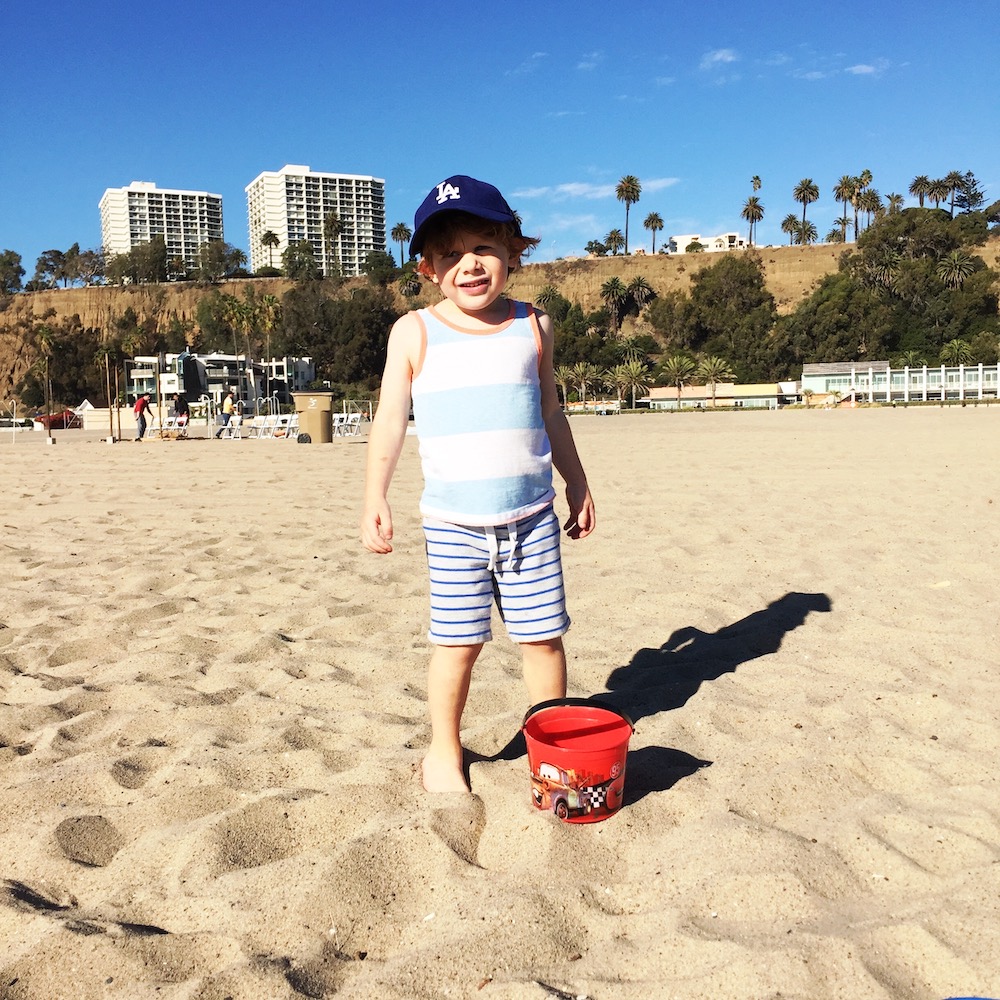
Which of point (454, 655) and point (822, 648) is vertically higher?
point (454, 655)

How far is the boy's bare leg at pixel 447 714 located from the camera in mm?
2520

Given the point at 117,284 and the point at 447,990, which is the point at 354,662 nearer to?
the point at 447,990

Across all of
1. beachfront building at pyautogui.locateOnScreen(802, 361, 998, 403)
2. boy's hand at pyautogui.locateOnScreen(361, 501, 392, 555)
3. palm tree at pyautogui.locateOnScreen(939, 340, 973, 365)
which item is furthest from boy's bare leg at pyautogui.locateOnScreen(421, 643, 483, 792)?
palm tree at pyautogui.locateOnScreen(939, 340, 973, 365)

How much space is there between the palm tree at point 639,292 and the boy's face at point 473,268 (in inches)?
3787

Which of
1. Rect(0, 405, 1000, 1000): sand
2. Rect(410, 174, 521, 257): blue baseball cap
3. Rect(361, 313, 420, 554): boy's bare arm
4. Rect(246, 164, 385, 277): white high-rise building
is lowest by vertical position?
Rect(0, 405, 1000, 1000): sand

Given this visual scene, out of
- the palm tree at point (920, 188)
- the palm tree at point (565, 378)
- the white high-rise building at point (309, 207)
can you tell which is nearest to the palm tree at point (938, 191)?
the palm tree at point (920, 188)

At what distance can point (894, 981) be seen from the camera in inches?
65.8

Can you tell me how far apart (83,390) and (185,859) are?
99.0 meters

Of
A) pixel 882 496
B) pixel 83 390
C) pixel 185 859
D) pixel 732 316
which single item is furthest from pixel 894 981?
pixel 83 390

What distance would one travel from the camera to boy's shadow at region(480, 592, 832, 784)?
8.71 ft

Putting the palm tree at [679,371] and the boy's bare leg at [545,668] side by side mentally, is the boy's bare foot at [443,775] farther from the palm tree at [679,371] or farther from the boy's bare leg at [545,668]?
the palm tree at [679,371]

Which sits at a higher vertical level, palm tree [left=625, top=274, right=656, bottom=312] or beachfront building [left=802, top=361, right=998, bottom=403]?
palm tree [left=625, top=274, right=656, bottom=312]

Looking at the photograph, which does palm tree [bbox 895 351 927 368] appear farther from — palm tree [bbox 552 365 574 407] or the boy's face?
the boy's face

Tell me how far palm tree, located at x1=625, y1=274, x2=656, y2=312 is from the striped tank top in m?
96.2
